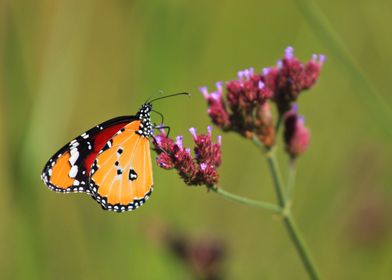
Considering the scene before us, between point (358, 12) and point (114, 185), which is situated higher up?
point (358, 12)

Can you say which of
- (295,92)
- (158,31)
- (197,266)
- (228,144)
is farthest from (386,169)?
(228,144)

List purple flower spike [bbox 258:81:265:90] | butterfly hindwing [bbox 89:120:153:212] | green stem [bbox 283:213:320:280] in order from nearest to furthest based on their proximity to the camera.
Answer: green stem [bbox 283:213:320:280], purple flower spike [bbox 258:81:265:90], butterfly hindwing [bbox 89:120:153:212]

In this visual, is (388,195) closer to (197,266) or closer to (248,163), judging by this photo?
(197,266)

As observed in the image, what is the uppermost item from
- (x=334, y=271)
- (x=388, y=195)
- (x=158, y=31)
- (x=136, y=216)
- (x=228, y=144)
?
(x=158, y=31)

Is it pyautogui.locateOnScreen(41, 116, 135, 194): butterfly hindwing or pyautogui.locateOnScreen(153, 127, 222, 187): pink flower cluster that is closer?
pyautogui.locateOnScreen(153, 127, 222, 187): pink flower cluster

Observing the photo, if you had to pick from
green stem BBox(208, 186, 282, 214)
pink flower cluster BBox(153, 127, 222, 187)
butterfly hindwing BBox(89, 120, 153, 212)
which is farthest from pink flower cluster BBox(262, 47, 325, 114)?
butterfly hindwing BBox(89, 120, 153, 212)

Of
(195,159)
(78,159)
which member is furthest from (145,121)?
(195,159)

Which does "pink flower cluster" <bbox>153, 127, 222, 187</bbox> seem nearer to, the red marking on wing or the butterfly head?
the butterfly head

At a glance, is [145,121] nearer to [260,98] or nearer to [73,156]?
[73,156]

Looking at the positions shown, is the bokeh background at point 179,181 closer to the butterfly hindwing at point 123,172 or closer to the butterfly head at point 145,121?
the butterfly head at point 145,121
